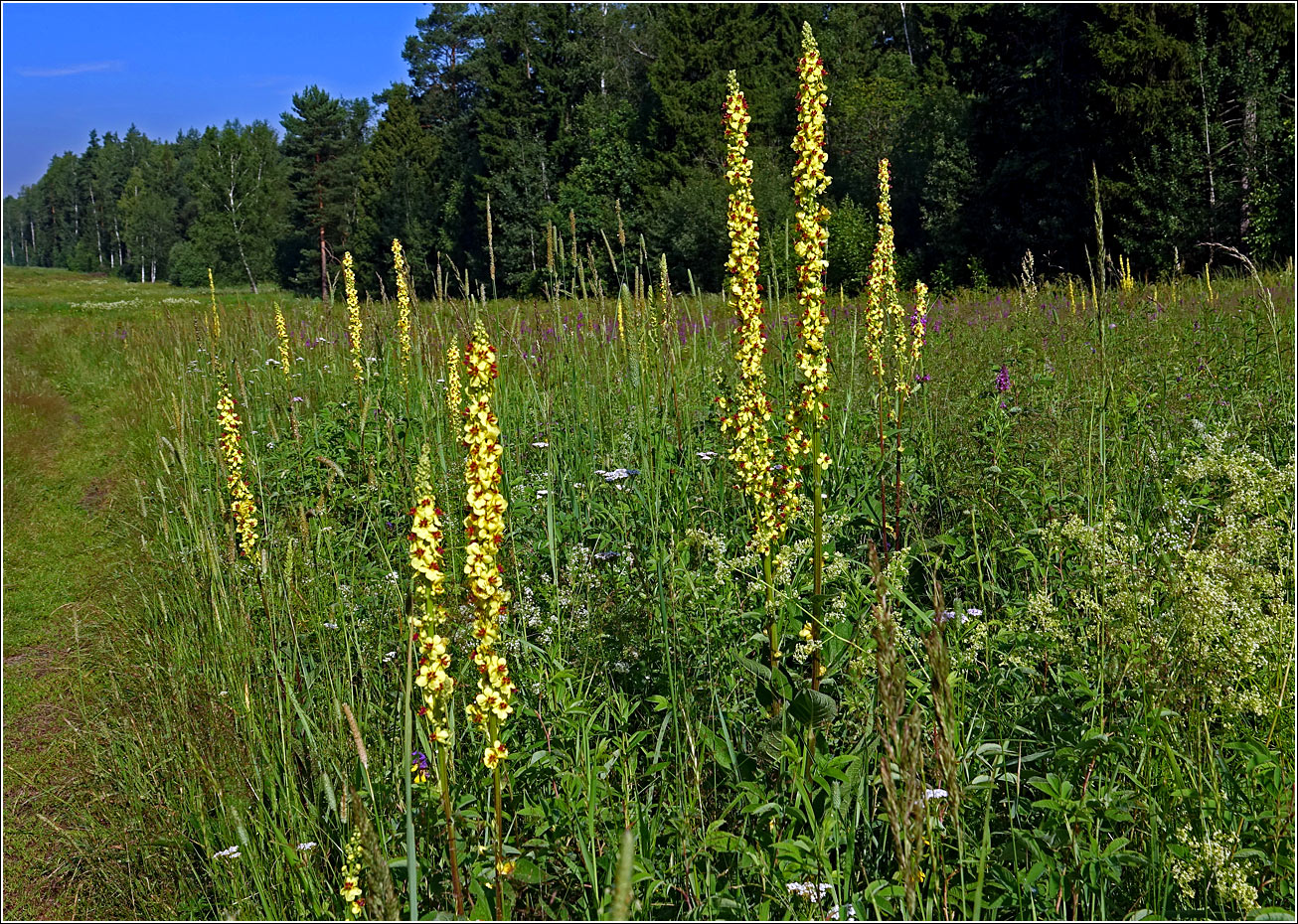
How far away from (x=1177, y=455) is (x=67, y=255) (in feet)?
461

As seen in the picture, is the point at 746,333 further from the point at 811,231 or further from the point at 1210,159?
the point at 1210,159

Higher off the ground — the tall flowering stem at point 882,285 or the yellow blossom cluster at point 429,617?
the tall flowering stem at point 882,285

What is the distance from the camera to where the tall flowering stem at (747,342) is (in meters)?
2.53

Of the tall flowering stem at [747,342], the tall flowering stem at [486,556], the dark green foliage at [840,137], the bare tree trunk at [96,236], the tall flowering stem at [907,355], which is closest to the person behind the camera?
the tall flowering stem at [486,556]

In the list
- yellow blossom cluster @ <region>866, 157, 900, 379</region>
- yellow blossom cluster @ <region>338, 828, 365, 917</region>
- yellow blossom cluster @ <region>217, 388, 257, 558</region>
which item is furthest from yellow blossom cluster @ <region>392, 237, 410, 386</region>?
yellow blossom cluster @ <region>338, 828, 365, 917</region>

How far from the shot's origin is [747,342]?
2643 millimetres

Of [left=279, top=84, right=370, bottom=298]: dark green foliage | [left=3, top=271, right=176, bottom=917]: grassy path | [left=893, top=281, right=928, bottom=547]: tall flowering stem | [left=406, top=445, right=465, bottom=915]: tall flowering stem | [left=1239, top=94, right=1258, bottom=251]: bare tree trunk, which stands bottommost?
[left=3, top=271, right=176, bottom=917]: grassy path

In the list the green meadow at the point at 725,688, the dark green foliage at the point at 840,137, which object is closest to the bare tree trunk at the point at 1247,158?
the dark green foliage at the point at 840,137

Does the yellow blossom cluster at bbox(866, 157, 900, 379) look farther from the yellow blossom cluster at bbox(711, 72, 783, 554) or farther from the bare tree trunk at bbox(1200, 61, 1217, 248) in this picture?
the bare tree trunk at bbox(1200, 61, 1217, 248)

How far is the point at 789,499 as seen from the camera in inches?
101

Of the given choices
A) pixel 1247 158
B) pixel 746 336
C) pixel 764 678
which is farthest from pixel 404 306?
pixel 1247 158

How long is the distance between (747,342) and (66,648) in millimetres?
4504

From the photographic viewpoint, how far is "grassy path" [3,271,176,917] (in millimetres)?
2920

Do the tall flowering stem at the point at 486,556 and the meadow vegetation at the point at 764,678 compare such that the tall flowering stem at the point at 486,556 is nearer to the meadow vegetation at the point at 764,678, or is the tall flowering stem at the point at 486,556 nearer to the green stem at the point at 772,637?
the meadow vegetation at the point at 764,678
